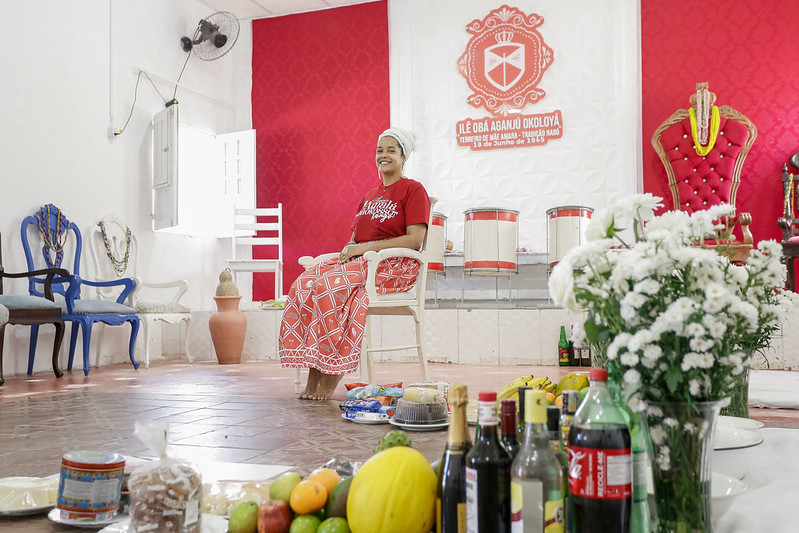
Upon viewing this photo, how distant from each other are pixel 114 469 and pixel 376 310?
227 cm

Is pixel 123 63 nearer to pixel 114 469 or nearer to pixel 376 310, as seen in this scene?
pixel 376 310

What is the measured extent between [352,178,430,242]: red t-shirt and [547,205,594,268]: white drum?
2.53m

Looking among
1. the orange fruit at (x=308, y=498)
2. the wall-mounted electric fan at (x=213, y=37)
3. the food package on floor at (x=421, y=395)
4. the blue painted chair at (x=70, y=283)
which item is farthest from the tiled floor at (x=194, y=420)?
the wall-mounted electric fan at (x=213, y=37)

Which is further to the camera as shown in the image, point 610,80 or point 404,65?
point 404,65

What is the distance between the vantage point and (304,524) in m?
1.08

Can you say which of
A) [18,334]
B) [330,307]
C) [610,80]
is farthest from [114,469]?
[610,80]

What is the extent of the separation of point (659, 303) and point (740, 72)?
6.25m

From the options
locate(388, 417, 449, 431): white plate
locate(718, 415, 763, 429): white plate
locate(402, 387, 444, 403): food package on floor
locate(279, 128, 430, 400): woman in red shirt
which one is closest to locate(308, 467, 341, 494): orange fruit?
locate(718, 415, 763, 429): white plate

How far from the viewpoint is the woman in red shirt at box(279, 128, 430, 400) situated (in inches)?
123

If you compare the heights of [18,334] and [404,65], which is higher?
[404,65]

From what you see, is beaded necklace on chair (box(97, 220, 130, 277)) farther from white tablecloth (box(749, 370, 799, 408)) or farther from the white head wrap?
white tablecloth (box(749, 370, 799, 408))

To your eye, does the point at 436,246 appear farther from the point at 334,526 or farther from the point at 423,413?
the point at 334,526

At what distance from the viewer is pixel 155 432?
3.71 feet

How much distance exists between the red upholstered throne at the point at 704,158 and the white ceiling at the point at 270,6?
363 cm
